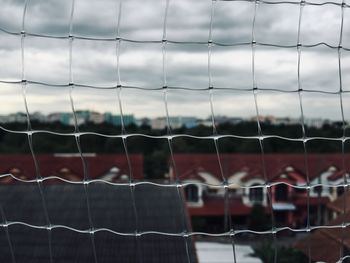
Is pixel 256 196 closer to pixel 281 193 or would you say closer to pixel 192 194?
pixel 281 193

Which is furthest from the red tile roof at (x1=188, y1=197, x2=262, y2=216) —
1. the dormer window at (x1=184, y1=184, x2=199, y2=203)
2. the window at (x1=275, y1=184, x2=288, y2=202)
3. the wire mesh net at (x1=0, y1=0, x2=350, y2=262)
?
the wire mesh net at (x1=0, y1=0, x2=350, y2=262)

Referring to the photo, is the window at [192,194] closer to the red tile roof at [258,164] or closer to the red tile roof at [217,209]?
the red tile roof at [217,209]

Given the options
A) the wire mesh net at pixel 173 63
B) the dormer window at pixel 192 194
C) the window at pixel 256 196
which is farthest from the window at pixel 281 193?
the wire mesh net at pixel 173 63

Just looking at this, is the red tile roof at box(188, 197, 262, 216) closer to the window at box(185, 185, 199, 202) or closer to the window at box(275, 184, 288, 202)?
the window at box(185, 185, 199, 202)

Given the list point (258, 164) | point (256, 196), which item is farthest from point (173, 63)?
point (256, 196)

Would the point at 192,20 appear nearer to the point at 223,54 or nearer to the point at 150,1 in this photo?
the point at 150,1

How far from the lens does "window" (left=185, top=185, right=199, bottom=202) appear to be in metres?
5.12

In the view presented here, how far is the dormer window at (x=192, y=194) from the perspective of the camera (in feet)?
16.8

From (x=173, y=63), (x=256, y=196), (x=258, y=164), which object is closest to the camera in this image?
(x=173, y=63)

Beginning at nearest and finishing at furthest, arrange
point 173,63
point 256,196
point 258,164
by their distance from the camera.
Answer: point 173,63 → point 258,164 → point 256,196

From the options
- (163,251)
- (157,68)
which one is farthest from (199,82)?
(163,251)

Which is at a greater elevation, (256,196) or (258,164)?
(258,164)

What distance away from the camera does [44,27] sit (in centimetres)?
100

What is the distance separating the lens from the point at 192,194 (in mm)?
5207
